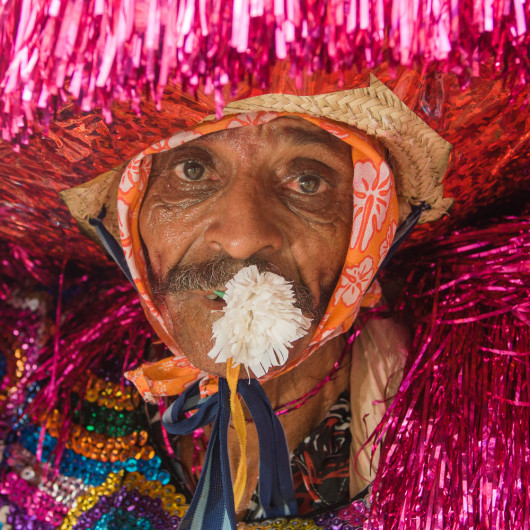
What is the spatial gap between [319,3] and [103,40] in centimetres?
32

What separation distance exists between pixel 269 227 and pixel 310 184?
0.63ft

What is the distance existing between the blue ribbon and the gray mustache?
0.21 m

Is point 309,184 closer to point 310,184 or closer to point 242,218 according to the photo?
point 310,184

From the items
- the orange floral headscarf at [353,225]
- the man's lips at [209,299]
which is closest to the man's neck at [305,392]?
the orange floral headscarf at [353,225]

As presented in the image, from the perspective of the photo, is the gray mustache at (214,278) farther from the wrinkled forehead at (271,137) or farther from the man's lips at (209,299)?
the wrinkled forehead at (271,137)

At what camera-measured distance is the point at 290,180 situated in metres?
1.51

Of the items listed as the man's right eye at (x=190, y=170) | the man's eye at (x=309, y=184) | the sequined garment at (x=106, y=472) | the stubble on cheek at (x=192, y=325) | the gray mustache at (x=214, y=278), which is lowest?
the sequined garment at (x=106, y=472)

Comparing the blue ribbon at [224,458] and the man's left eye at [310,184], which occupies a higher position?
the man's left eye at [310,184]

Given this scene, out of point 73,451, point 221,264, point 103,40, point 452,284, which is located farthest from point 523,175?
point 73,451

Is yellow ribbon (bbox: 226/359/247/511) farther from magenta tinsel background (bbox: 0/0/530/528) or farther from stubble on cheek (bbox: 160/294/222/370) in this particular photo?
magenta tinsel background (bbox: 0/0/530/528)

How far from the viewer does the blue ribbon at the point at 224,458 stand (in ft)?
4.53

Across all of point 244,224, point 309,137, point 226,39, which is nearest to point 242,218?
point 244,224

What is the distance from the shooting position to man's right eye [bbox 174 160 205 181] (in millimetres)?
1531

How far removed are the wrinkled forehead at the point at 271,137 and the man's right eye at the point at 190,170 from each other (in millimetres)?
61
